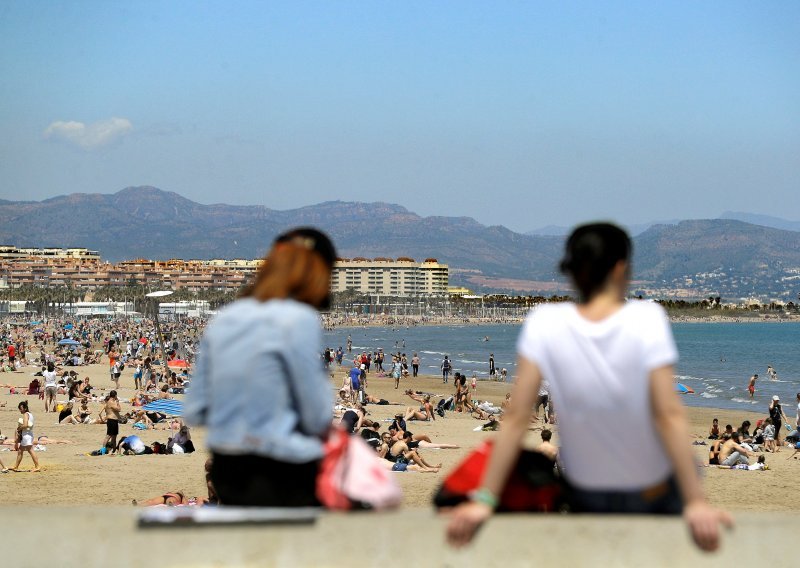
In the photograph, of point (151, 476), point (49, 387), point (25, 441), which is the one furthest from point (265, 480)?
point (49, 387)

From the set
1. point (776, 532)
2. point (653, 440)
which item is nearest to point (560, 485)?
point (653, 440)

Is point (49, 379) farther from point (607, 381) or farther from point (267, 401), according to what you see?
point (607, 381)

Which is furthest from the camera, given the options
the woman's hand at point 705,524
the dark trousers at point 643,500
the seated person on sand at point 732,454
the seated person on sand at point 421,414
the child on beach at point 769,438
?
the seated person on sand at point 421,414

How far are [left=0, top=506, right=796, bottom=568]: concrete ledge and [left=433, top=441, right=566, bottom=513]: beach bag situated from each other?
21 centimetres

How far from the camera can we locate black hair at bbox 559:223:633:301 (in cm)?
278

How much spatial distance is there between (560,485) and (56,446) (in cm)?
1634

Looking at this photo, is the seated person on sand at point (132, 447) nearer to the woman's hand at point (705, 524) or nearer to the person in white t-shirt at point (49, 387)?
the person in white t-shirt at point (49, 387)

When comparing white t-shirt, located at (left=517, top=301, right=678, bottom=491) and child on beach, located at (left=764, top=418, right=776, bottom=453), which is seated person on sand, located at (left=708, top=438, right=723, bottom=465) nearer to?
child on beach, located at (left=764, top=418, right=776, bottom=453)

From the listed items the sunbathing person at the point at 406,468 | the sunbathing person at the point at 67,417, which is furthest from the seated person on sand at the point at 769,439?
the sunbathing person at the point at 67,417

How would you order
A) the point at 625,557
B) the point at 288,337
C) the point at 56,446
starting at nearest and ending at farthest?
the point at 625,557
the point at 288,337
the point at 56,446

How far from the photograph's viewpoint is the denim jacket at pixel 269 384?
2744 mm

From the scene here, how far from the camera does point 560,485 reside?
2.86 meters

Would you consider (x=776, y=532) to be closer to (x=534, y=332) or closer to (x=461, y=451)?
(x=534, y=332)

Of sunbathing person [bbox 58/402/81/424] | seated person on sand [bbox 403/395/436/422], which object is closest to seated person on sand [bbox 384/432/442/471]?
sunbathing person [bbox 58/402/81/424]
